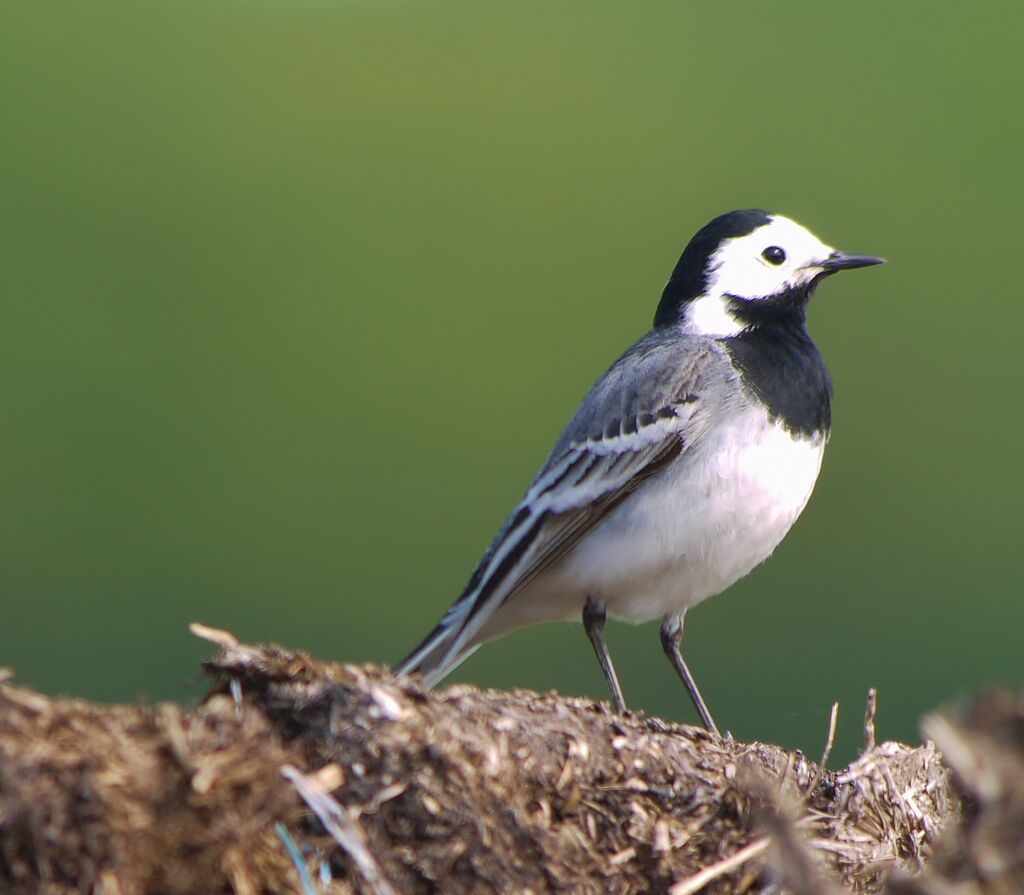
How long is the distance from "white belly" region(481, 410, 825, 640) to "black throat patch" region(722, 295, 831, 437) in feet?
0.22

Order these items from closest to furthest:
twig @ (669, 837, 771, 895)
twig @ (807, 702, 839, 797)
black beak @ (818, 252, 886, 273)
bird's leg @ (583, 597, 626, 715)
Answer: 1. twig @ (669, 837, 771, 895)
2. twig @ (807, 702, 839, 797)
3. bird's leg @ (583, 597, 626, 715)
4. black beak @ (818, 252, 886, 273)

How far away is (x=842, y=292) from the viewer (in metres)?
7.72

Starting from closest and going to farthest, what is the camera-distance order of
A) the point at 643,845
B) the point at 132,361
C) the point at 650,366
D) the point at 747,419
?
the point at 643,845
the point at 747,419
the point at 650,366
the point at 132,361

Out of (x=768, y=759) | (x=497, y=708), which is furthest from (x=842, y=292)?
(x=497, y=708)

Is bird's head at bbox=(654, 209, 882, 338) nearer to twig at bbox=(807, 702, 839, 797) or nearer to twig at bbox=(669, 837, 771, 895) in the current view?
twig at bbox=(807, 702, 839, 797)

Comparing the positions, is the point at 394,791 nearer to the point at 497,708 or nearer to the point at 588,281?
the point at 497,708

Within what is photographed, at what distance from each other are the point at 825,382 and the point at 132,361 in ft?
12.2

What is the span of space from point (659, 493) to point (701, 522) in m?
0.15

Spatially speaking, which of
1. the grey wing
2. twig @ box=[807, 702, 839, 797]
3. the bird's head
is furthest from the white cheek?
twig @ box=[807, 702, 839, 797]

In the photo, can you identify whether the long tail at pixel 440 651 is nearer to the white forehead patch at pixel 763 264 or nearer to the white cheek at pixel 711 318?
the white cheek at pixel 711 318

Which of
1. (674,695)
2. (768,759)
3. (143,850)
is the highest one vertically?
(143,850)

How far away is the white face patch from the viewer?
193 inches

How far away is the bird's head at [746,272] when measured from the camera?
193 inches

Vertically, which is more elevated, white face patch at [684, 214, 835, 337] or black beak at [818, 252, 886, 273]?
white face patch at [684, 214, 835, 337]
